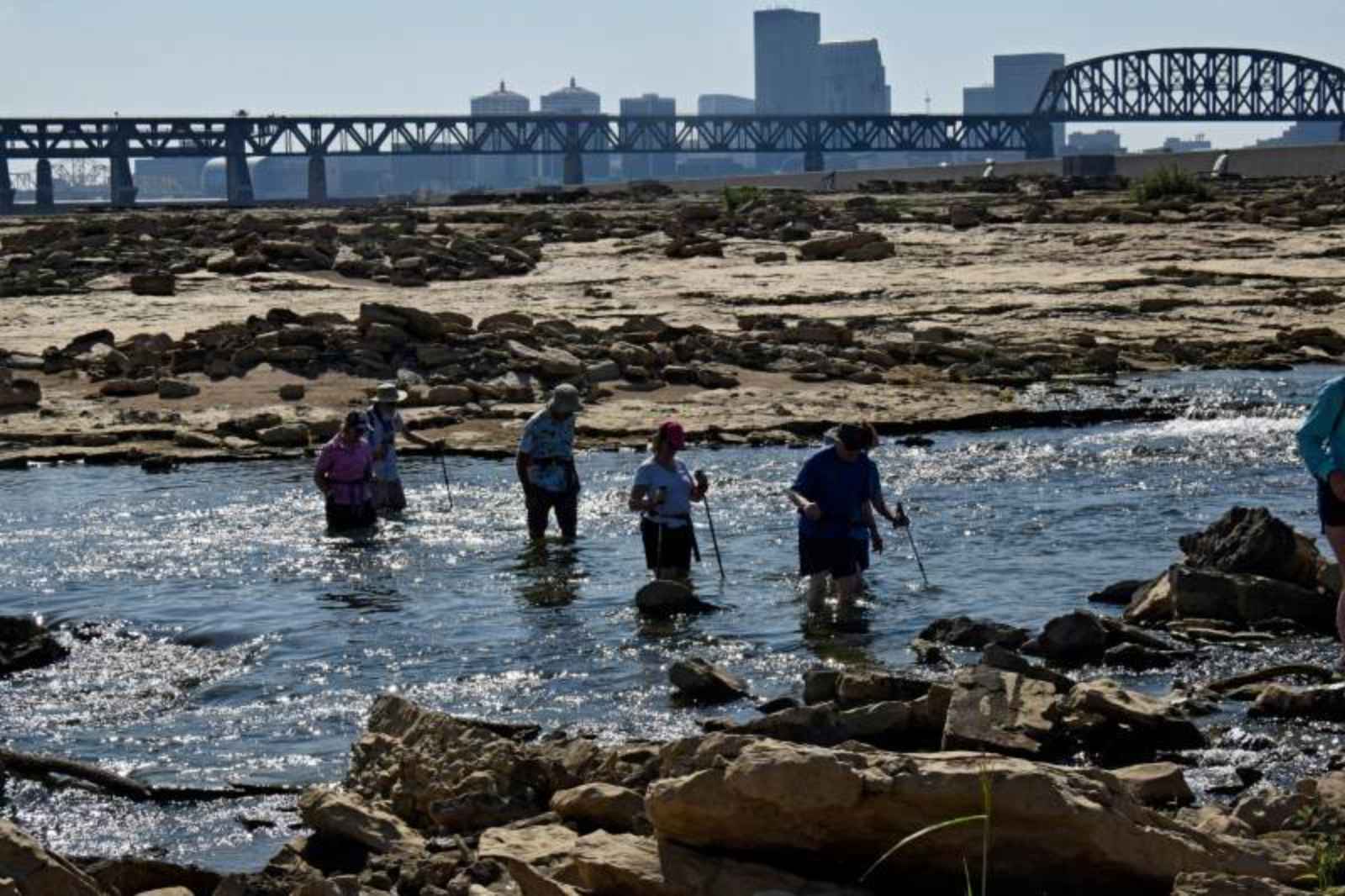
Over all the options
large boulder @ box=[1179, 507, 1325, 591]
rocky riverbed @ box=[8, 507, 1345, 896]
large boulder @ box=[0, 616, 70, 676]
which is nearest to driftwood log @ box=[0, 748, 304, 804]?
rocky riverbed @ box=[8, 507, 1345, 896]

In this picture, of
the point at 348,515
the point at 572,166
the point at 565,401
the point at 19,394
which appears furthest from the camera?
the point at 572,166

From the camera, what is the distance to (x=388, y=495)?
20203 mm

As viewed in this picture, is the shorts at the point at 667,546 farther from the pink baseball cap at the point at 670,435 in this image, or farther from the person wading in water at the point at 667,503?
the pink baseball cap at the point at 670,435

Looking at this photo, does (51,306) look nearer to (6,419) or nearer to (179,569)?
(6,419)

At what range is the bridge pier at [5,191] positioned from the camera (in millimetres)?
121562

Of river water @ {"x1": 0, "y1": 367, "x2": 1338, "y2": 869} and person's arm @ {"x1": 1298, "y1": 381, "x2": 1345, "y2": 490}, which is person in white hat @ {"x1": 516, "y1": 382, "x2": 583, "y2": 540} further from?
person's arm @ {"x1": 1298, "y1": 381, "x2": 1345, "y2": 490}

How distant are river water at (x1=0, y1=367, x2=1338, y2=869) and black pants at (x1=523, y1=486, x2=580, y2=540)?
0.96ft

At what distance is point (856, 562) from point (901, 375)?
41.8 feet

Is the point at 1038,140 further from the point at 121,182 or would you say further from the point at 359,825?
the point at 359,825

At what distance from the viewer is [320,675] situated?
14258 mm

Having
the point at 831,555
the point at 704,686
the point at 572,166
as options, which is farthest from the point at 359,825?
the point at 572,166

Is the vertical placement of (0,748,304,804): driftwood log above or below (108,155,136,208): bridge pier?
below

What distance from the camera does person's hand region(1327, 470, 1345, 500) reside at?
11203mm

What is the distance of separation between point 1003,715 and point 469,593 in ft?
22.0
